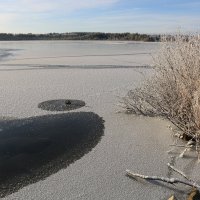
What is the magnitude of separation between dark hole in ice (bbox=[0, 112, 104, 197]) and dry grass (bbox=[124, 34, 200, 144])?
0.83 metres

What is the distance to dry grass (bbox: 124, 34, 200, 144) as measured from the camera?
5289mm

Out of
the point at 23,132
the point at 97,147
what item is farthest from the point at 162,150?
the point at 23,132

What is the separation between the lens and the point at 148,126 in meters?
6.12

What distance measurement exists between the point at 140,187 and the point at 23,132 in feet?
7.71

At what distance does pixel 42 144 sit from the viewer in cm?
543

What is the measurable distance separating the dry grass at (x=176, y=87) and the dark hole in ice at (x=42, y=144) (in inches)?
32.7

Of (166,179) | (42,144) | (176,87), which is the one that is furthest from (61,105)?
(166,179)

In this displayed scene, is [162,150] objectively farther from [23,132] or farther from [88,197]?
[23,132]

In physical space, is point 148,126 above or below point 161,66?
below

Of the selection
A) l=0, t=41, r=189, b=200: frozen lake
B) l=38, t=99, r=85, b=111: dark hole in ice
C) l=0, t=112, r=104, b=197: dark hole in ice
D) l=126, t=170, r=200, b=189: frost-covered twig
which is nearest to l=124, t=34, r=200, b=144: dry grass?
l=0, t=41, r=189, b=200: frozen lake

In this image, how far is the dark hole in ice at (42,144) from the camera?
4457mm

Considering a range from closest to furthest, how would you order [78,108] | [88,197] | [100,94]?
1. [88,197]
2. [78,108]
3. [100,94]

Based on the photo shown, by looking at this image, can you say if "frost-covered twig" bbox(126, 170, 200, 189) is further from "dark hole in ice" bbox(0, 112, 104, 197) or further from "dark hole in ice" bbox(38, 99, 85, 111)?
"dark hole in ice" bbox(38, 99, 85, 111)

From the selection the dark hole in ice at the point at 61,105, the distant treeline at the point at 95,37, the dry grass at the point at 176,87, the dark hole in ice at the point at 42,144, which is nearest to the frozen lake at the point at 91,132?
the dark hole in ice at the point at 42,144
